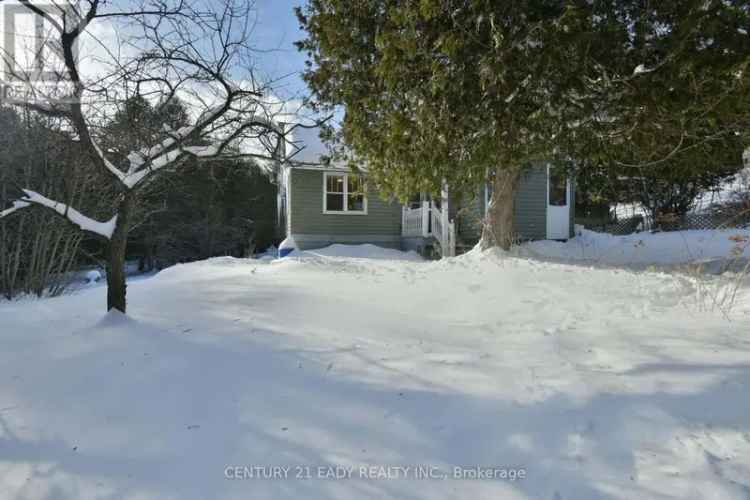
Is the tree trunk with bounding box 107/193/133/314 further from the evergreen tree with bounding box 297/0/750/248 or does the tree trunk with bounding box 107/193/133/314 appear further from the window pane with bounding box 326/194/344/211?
the window pane with bounding box 326/194/344/211

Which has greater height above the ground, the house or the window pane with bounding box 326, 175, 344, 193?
the window pane with bounding box 326, 175, 344, 193

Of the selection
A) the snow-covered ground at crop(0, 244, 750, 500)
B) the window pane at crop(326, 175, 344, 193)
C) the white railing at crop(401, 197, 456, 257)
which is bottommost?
the snow-covered ground at crop(0, 244, 750, 500)

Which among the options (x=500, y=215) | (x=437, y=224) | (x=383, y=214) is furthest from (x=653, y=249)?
(x=383, y=214)

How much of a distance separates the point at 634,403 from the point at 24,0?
5.34 meters

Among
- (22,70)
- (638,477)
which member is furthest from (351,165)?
(638,477)

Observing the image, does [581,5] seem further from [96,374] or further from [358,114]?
[96,374]

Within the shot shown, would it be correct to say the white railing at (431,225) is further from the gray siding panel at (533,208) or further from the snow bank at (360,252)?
the gray siding panel at (533,208)

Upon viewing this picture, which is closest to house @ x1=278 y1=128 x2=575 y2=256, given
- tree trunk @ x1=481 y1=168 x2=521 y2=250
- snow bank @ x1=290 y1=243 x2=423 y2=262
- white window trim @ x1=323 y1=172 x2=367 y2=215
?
white window trim @ x1=323 y1=172 x2=367 y2=215

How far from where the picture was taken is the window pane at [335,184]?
13578mm

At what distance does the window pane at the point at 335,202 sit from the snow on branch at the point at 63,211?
32.3 feet

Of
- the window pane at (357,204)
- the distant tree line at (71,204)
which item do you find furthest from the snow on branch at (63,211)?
the window pane at (357,204)

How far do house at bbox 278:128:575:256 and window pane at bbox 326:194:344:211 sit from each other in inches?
1.3

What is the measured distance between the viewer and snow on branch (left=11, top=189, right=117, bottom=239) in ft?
11.6

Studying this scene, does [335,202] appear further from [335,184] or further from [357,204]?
[357,204]
